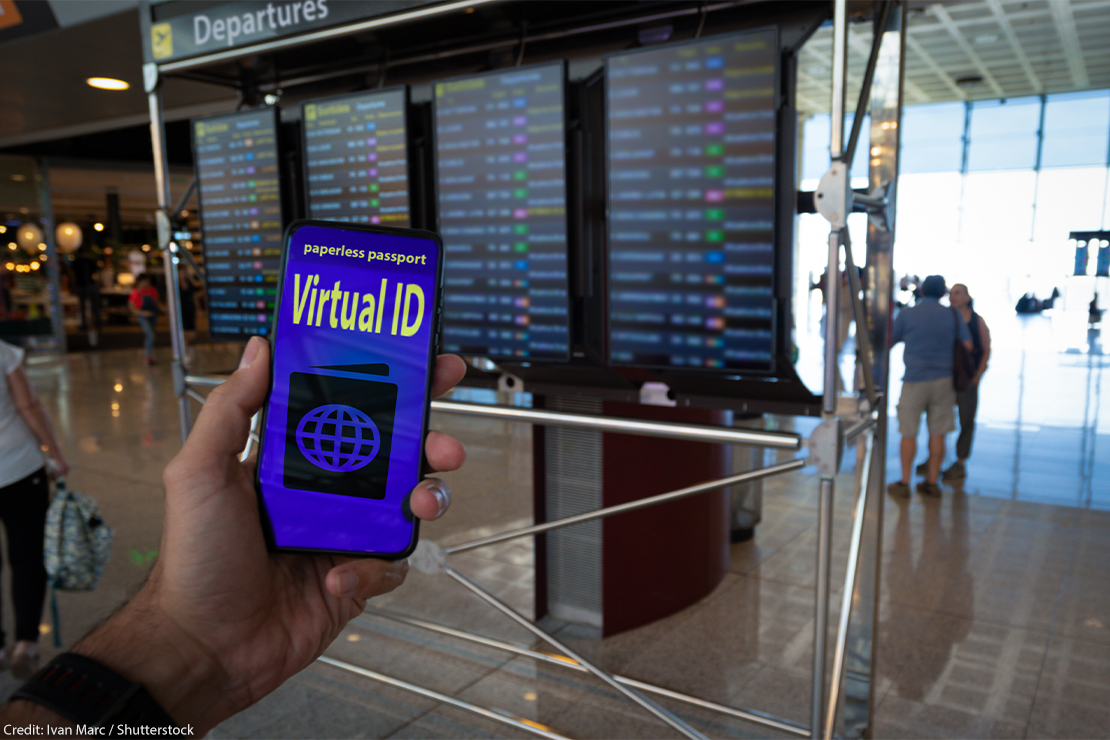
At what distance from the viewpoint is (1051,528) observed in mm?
5086

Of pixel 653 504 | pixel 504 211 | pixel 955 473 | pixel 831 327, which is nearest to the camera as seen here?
pixel 831 327

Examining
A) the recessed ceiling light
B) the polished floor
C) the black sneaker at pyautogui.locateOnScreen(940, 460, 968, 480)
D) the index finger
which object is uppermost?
the recessed ceiling light

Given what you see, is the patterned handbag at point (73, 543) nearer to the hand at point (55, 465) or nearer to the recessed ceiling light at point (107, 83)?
the hand at point (55, 465)

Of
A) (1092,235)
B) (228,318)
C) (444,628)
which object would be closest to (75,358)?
(228,318)

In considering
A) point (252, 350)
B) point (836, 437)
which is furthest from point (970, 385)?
point (252, 350)

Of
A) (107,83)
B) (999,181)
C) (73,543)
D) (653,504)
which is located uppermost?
(999,181)

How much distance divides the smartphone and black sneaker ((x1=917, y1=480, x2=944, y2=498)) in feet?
18.6

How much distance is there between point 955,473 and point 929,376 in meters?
1.06

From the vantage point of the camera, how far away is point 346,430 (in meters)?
1.38

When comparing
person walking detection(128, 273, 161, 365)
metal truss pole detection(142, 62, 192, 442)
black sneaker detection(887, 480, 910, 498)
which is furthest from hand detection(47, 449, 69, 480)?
person walking detection(128, 273, 161, 365)

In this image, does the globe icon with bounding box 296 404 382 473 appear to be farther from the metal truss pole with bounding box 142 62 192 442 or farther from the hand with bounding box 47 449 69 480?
the hand with bounding box 47 449 69 480

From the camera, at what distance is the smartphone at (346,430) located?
53.6 inches

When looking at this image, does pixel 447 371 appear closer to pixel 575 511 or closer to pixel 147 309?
pixel 575 511

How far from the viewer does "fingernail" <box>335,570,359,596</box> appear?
129 cm
